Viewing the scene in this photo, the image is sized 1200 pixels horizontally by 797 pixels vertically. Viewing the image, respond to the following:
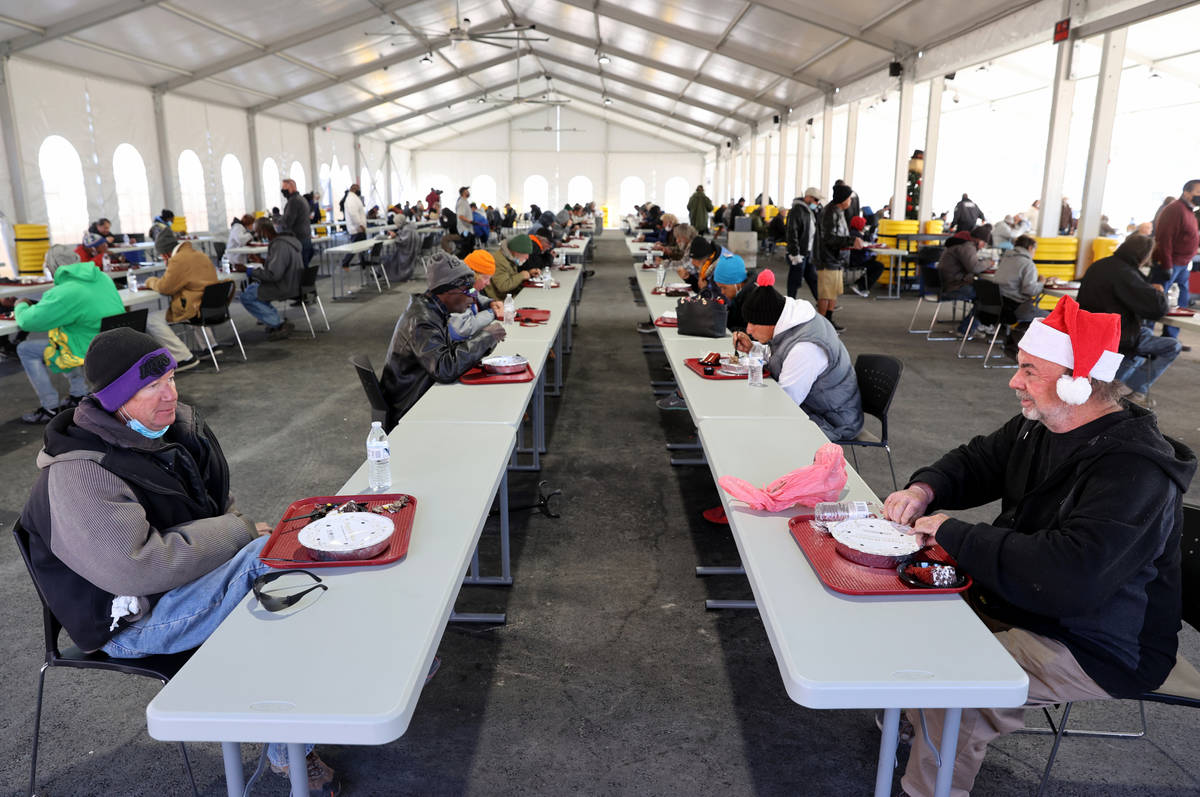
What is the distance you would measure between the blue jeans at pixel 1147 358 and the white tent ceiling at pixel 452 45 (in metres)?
4.41

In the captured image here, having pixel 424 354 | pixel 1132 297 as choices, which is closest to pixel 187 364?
pixel 424 354

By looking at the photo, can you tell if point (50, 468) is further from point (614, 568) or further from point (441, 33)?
point (441, 33)

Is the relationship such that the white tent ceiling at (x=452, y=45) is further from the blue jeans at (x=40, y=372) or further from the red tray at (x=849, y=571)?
the red tray at (x=849, y=571)

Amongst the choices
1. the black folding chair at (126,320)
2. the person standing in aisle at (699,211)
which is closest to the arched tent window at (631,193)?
the person standing in aisle at (699,211)

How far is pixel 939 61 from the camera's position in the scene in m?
10.2

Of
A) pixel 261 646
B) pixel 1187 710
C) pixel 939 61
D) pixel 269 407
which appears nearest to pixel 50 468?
pixel 261 646

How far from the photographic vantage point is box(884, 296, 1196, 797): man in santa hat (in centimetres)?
160

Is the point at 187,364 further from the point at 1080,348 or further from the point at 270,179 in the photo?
the point at 270,179

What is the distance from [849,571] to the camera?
172 centimetres

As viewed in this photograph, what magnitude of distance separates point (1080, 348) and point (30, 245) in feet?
37.7

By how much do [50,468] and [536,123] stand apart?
3006 cm

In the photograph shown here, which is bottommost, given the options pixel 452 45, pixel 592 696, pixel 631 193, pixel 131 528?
pixel 592 696

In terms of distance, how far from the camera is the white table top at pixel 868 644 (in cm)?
136

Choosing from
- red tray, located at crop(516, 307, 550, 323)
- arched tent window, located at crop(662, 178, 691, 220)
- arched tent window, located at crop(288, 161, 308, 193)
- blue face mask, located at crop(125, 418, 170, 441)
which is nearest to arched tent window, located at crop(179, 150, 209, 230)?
arched tent window, located at crop(288, 161, 308, 193)
